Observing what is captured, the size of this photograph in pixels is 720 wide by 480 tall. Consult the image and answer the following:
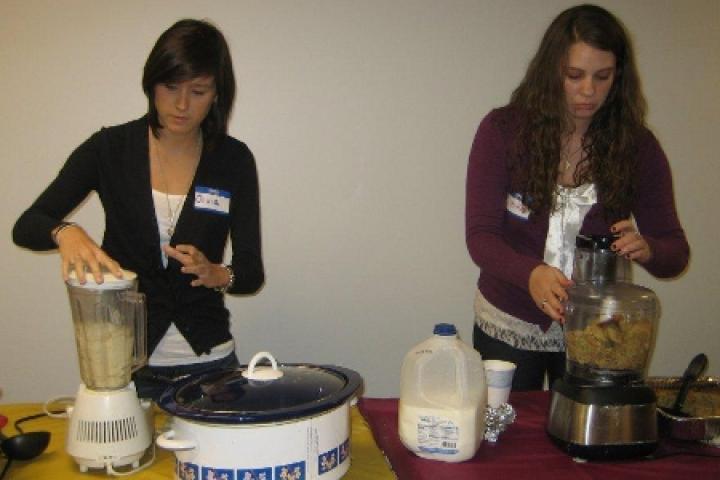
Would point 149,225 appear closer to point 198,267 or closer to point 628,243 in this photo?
point 198,267

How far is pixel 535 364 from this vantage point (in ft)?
5.42

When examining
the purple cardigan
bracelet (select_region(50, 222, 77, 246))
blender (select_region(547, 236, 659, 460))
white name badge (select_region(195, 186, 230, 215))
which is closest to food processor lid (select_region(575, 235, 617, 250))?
blender (select_region(547, 236, 659, 460))

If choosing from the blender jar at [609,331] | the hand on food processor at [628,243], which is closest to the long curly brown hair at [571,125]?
the hand on food processor at [628,243]

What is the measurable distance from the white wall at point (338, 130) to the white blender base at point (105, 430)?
1413 mm

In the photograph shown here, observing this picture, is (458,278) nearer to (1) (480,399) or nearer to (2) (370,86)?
(2) (370,86)

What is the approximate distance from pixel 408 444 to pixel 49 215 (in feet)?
3.15

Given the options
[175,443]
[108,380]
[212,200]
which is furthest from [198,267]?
[175,443]

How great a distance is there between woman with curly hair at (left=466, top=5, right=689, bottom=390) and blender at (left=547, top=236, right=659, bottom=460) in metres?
0.28

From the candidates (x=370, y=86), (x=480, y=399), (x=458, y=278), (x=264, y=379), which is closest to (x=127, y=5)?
(x=370, y=86)

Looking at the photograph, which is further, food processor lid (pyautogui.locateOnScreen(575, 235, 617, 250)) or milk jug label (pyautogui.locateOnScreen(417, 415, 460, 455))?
food processor lid (pyautogui.locateOnScreen(575, 235, 617, 250))

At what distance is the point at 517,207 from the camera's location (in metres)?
1.63

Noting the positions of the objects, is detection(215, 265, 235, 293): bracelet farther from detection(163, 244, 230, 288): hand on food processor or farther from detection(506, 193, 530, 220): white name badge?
detection(506, 193, 530, 220): white name badge

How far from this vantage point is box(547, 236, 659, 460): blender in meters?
1.14

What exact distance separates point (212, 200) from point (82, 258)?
20.7 inches
